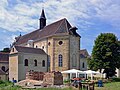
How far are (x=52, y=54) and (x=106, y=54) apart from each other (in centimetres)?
1390

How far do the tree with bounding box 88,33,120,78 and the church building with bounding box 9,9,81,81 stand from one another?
6795 millimetres

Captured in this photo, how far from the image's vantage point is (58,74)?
37.5 meters

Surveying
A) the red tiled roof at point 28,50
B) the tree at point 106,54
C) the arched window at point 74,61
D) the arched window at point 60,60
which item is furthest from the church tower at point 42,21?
the tree at point 106,54

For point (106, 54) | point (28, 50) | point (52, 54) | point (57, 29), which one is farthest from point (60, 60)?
point (106, 54)

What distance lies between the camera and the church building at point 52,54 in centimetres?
5722

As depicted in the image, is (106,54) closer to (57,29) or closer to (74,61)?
(74,61)

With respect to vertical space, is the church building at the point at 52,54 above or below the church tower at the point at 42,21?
below

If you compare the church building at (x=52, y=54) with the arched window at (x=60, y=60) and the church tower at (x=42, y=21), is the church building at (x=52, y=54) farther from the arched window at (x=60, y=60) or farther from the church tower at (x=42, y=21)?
the church tower at (x=42, y=21)

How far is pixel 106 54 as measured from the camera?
1993 inches

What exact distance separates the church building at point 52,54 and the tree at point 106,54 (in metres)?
6.80

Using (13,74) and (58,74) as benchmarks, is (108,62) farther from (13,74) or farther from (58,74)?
(13,74)

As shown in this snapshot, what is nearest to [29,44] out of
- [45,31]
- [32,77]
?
[45,31]

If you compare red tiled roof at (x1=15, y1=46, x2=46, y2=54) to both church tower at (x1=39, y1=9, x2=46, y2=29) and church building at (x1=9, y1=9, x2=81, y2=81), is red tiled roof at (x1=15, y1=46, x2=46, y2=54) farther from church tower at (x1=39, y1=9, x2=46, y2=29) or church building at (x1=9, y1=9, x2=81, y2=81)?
church tower at (x1=39, y1=9, x2=46, y2=29)

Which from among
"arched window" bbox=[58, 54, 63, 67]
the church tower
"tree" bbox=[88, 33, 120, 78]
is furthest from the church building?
the church tower
